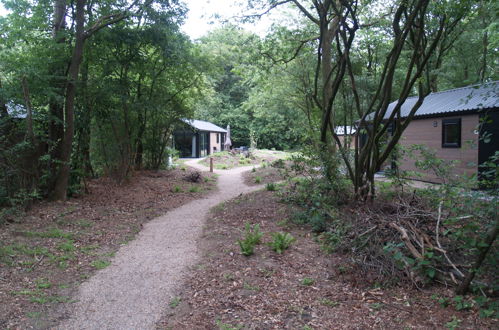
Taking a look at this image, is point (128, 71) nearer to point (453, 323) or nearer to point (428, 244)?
point (428, 244)

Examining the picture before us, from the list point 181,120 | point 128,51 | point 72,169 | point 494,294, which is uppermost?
point 128,51

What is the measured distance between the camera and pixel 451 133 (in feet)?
39.0

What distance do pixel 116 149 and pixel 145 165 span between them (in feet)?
14.1

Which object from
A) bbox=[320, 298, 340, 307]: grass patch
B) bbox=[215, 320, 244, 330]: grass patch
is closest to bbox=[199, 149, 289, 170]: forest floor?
bbox=[320, 298, 340, 307]: grass patch

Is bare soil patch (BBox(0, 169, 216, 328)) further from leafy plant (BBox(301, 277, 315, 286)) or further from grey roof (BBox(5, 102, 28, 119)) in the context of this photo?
leafy plant (BBox(301, 277, 315, 286))

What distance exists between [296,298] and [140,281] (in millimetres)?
2064

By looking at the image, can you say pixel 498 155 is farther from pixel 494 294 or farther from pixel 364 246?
pixel 364 246

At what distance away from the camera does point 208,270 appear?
16.1 ft

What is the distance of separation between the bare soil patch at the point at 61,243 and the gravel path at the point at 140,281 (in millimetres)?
240

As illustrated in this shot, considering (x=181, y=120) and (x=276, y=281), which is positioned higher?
(x=181, y=120)

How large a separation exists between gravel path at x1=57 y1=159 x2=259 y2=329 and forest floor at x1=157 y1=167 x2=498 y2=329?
0.70ft

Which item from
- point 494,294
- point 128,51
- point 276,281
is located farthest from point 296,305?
point 128,51

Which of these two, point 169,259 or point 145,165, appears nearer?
point 169,259

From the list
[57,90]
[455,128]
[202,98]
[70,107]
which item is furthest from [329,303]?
[202,98]
